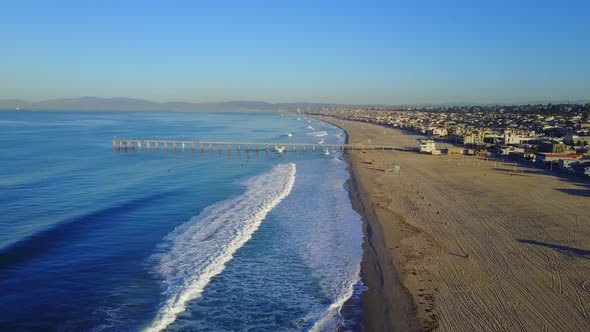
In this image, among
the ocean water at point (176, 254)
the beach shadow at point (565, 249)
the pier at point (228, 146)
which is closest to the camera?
the ocean water at point (176, 254)

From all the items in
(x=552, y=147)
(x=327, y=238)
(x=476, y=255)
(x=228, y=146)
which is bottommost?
(x=228, y=146)

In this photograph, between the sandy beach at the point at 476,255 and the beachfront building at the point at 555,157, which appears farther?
the beachfront building at the point at 555,157

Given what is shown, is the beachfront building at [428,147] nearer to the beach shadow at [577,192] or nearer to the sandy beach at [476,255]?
the sandy beach at [476,255]

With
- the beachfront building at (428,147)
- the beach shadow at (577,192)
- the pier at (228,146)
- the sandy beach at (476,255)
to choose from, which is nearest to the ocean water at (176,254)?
the sandy beach at (476,255)

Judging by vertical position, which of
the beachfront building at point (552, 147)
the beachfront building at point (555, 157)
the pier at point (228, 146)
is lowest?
the pier at point (228, 146)

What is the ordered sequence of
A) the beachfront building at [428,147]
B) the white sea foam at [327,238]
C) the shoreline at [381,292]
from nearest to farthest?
1. the shoreline at [381,292]
2. the white sea foam at [327,238]
3. the beachfront building at [428,147]

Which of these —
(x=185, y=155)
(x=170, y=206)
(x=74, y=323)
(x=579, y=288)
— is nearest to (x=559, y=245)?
(x=579, y=288)

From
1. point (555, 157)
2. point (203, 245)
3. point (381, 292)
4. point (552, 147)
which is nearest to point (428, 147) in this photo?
point (552, 147)

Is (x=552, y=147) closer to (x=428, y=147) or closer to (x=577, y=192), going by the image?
(x=428, y=147)
